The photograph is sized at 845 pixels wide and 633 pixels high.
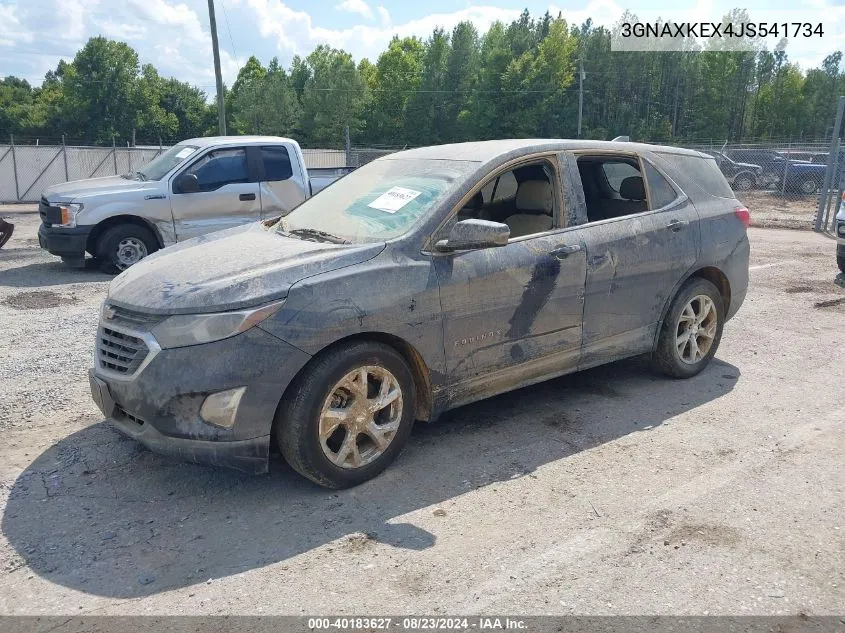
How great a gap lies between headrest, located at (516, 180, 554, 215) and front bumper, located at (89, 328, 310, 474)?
2.14 meters

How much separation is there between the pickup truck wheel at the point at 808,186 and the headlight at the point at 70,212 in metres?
22.4

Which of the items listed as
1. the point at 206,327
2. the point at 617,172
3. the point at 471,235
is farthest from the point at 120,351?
the point at 617,172

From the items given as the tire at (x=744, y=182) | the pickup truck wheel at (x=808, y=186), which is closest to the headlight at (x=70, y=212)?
the tire at (x=744, y=182)

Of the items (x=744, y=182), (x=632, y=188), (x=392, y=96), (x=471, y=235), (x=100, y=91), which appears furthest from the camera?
(x=392, y=96)

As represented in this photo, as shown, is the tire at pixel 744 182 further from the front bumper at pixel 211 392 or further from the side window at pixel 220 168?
the front bumper at pixel 211 392

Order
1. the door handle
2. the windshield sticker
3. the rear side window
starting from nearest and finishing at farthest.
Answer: the windshield sticker < the door handle < the rear side window

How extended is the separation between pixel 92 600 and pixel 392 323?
1.87 meters

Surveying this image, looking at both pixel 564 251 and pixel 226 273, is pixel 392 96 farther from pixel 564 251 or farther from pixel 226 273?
pixel 226 273

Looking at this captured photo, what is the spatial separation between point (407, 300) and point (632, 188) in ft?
7.63

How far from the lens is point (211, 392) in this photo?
3.48m

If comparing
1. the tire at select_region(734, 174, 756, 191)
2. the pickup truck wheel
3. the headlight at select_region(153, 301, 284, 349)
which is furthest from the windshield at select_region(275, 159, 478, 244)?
the tire at select_region(734, 174, 756, 191)

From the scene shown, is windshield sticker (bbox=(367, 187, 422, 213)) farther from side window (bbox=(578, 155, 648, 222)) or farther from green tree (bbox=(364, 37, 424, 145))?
green tree (bbox=(364, 37, 424, 145))

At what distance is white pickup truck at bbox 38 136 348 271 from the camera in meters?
9.79

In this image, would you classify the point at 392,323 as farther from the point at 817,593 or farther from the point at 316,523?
the point at 817,593
